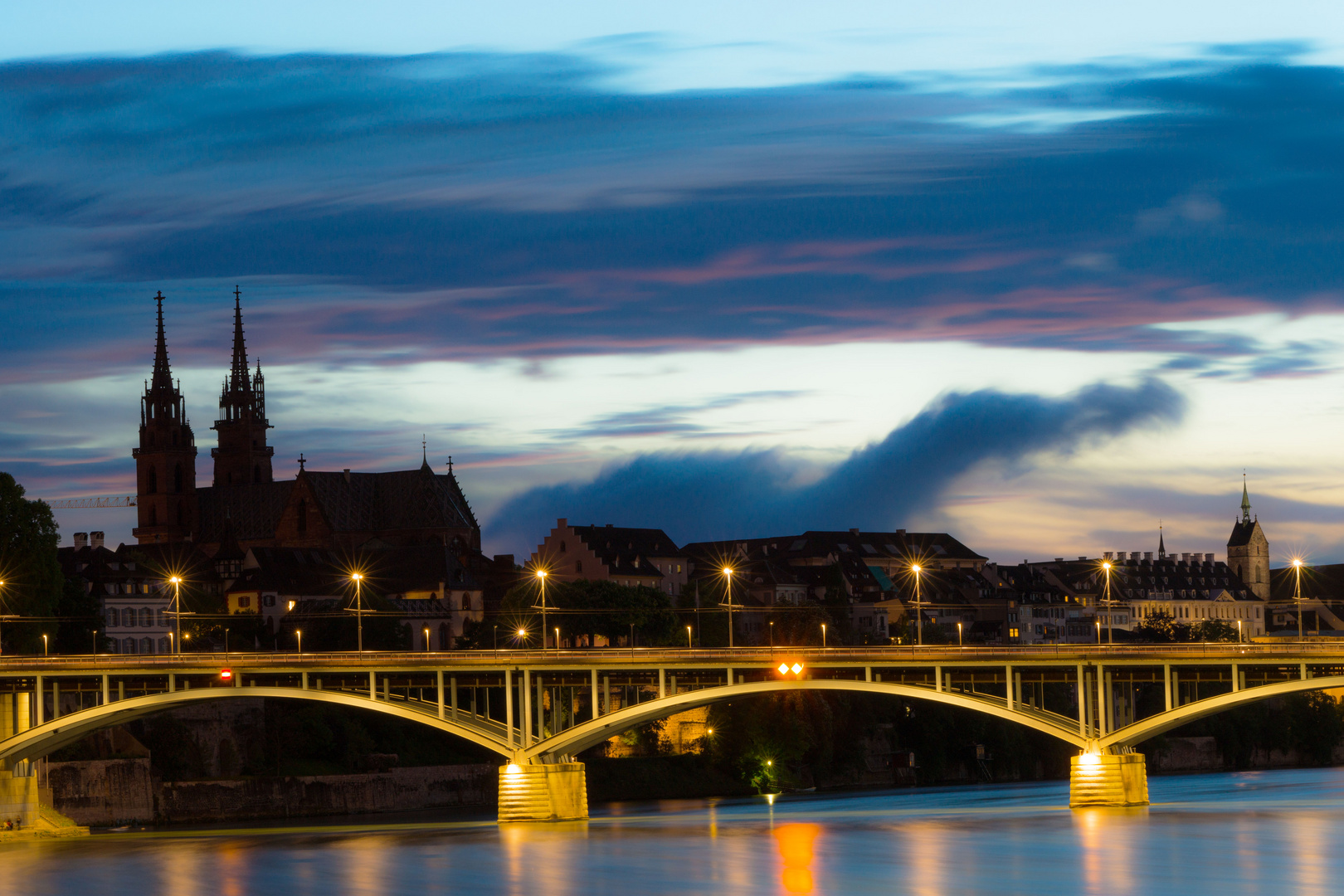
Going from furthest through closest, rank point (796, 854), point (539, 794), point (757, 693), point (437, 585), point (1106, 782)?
point (437, 585)
point (539, 794)
point (1106, 782)
point (757, 693)
point (796, 854)

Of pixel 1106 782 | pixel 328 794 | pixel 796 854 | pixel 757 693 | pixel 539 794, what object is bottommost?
pixel 796 854

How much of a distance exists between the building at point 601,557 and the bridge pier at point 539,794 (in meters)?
98.8

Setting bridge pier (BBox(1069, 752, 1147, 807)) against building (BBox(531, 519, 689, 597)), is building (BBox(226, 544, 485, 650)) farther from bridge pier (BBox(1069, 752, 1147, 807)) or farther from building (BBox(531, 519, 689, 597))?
bridge pier (BBox(1069, 752, 1147, 807))

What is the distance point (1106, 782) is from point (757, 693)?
572 inches

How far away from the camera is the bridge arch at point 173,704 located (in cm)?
8400

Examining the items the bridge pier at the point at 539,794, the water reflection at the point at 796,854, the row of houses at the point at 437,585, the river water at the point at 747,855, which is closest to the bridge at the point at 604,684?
the bridge pier at the point at 539,794

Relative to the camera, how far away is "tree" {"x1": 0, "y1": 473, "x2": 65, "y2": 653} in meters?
106

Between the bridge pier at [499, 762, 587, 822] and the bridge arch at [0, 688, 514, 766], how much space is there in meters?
1.18

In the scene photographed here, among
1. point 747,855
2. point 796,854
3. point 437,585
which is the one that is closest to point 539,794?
point 747,855

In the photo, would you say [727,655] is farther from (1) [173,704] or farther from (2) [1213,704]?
(1) [173,704]

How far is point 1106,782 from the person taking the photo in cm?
8444

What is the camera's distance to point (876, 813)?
99438 millimetres

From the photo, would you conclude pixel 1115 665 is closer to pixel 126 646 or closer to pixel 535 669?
pixel 535 669

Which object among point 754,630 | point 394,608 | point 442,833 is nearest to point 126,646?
point 394,608
